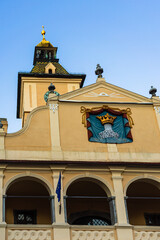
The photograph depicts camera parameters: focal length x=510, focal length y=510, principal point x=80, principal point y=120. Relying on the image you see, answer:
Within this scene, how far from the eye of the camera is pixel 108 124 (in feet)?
71.4

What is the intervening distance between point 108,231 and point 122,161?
10.1 feet

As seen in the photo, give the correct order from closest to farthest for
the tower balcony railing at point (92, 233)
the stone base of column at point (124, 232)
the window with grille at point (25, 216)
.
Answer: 1. the tower balcony railing at point (92, 233)
2. the stone base of column at point (124, 232)
3. the window with grille at point (25, 216)

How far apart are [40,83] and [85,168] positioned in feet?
29.4

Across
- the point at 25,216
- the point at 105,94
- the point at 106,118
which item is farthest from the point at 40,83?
the point at 25,216

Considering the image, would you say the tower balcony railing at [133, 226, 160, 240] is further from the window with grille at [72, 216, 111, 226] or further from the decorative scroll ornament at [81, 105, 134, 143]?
the decorative scroll ornament at [81, 105, 134, 143]

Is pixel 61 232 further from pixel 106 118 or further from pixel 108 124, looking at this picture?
pixel 106 118

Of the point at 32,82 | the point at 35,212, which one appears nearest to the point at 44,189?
the point at 35,212

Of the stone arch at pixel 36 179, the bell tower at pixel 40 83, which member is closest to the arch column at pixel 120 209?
the stone arch at pixel 36 179

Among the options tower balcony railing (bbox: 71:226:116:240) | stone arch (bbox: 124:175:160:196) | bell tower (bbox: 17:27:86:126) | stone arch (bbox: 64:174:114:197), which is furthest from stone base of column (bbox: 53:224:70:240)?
bell tower (bbox: 17:27:86:126)

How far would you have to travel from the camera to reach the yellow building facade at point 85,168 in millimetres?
18953

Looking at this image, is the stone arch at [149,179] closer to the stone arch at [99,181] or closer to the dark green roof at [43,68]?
the stone arch at [99,181]

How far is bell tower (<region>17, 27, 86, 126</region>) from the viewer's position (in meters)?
27.1

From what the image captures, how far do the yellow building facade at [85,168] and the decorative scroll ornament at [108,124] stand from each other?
0.14ft

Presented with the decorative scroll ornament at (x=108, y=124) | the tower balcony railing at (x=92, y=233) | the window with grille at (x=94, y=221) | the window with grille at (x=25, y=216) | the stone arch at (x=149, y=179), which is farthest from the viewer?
the window with grille at (x=94, y=221)
